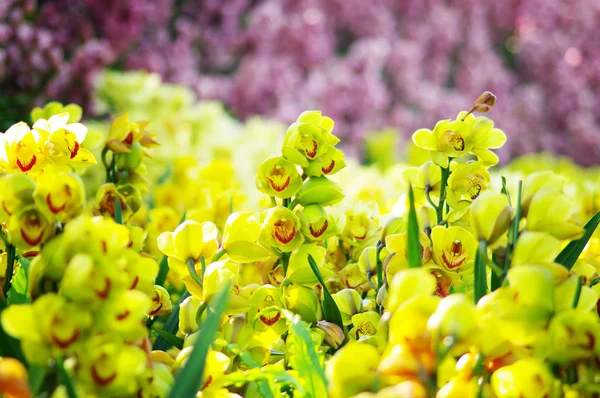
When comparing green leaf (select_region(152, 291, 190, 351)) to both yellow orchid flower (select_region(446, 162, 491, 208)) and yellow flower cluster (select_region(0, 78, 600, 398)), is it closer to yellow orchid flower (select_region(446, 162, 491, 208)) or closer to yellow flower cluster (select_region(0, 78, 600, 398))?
yellow flower cluster (select_region(0, 78, 600, 398))

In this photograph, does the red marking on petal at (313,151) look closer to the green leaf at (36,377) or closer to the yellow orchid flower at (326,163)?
the yellow orchid flower at (326,163)

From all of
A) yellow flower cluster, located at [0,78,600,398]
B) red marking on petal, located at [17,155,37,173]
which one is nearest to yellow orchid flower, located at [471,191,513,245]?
yellow flower cluster, located at [0,78,600,398]

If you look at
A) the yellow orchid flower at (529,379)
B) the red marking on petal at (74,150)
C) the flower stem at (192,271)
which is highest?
the red marking on petal at (74,150)

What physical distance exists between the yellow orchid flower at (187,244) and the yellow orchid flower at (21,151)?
0.36ft

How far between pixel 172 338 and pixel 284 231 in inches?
4.6

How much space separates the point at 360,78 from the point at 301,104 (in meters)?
0.41

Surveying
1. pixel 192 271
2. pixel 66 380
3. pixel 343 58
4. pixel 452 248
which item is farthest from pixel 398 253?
pixel 343 58

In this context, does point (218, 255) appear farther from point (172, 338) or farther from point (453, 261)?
point (453, 261)

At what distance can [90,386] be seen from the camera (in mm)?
316

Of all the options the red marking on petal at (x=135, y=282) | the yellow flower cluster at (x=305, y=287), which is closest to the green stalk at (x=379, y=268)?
the yellow flower cluster at (x=305, y=287)

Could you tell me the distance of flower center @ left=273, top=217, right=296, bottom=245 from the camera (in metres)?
0.49

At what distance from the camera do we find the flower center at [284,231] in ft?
1.60

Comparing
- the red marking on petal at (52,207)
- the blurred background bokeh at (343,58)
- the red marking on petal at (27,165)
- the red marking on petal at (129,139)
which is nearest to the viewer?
the red marking on petal at (52,207)

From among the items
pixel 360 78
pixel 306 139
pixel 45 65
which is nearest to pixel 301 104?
pixel 360 78
